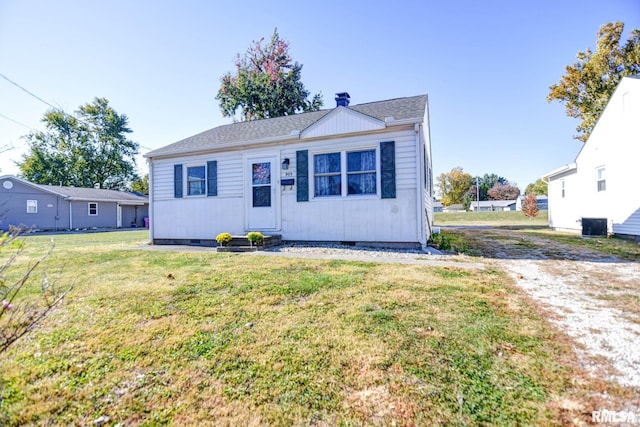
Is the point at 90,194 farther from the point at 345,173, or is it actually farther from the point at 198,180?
the point at 345,173

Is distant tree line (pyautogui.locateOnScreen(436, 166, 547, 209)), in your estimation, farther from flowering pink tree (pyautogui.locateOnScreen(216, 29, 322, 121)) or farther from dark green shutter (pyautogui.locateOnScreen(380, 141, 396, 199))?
dark green shutter (pyautogui.locateOnScreen(380, 141, 396, 199))

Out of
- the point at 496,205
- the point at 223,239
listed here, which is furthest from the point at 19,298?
the point at 496,205

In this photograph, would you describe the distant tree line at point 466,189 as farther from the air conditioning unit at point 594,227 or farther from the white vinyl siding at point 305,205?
the white vinyl siding at point 305,205

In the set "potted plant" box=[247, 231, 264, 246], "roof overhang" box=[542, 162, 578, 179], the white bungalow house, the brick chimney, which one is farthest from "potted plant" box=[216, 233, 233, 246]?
the white bungalow house

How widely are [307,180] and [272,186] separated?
1.18 meters

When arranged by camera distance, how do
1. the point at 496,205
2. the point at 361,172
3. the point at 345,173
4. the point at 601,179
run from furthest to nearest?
the point at 496,205, the point at 601,179, the point at 345,173, the point at 361,172

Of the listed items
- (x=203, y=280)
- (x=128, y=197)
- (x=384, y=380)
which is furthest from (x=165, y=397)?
(x=128, y=197)

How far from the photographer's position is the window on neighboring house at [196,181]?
31.4ft

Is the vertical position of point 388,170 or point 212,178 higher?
point 212,178

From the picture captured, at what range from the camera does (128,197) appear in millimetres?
26500

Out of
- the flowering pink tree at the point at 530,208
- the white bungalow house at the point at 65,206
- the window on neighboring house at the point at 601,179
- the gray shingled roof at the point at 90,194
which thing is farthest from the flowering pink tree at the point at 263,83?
the flowering pink tree at the point at 530,208

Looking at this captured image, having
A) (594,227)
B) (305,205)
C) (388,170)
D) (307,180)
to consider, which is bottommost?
(594,227)

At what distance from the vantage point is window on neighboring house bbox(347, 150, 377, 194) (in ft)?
25.1

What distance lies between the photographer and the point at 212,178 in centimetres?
931
